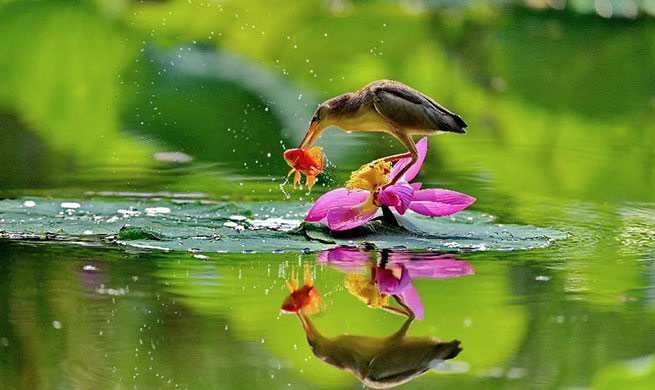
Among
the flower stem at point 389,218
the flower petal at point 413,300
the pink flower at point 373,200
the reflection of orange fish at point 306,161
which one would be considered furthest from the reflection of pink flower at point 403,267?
the reflection of orange fish at point 306,161

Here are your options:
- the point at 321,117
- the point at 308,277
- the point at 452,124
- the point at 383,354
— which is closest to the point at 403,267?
the point at 308,277

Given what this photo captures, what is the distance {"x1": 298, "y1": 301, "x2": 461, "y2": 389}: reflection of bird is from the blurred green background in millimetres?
38

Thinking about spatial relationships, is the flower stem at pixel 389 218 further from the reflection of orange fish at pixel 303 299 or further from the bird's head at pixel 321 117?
the reflection of orange fish at pixel 303 299

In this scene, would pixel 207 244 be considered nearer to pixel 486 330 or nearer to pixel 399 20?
pixel 486 330

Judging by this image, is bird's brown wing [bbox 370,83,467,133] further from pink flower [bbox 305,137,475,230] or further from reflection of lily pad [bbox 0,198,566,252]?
reflection of lily pad [bbox 0,198,566,252]

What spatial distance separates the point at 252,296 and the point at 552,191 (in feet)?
7.75

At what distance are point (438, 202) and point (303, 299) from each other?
87 cm

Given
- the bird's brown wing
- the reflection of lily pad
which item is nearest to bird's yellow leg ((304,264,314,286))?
the reflection of lily pad

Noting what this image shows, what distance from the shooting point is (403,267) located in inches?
129

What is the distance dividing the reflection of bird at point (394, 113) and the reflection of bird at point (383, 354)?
3.77 ft

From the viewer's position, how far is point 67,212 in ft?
13.1

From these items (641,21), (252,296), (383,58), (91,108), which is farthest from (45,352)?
(641,21)

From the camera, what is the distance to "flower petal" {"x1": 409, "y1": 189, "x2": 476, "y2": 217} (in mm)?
3641

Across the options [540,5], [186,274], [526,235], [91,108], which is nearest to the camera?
[186,274]
